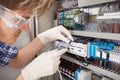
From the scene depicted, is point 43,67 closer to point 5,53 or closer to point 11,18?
point 5,53

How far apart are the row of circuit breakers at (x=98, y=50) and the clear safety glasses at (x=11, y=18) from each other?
42 cm

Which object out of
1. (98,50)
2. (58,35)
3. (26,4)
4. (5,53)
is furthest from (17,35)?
(98,50)

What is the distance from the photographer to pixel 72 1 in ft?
4.11

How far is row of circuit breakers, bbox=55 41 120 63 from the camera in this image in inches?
34.7

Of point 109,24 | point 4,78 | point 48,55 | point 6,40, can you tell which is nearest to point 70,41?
point 48,55

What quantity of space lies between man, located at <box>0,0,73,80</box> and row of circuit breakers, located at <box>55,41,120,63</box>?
83mm

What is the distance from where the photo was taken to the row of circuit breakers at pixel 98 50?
34.7 inches

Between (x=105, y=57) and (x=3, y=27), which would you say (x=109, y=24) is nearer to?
(x=105, y=57)

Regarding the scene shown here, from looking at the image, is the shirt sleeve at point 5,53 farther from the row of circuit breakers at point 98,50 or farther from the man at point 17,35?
the row of circuit breakers at point 98,50

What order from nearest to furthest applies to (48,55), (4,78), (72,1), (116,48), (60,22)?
(116,48) → (48,55) → (72,1) → (60,22) → (4,78)

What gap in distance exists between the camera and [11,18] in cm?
85

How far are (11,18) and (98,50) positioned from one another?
558 millimetres

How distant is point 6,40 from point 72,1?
61 cm

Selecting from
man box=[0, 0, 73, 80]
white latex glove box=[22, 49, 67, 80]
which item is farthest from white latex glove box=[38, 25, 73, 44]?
white latex glove box=[22, 49, 67, 80]
